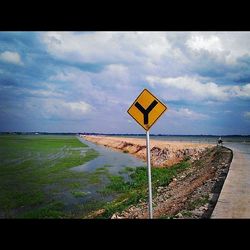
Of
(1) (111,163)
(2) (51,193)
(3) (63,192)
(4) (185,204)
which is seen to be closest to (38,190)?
(2) (51,193)

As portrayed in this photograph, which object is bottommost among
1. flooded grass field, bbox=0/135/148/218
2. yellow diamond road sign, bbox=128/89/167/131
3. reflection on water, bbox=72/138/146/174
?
flooded grass field, bbox=0/135/148/218

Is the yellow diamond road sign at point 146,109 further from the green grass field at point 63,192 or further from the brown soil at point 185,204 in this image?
the green grass field at point 63,192

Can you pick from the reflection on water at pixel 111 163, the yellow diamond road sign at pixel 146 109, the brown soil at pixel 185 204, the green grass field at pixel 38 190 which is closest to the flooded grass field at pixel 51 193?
the green grass field at pixel 38 190

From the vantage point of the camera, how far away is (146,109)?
7133mm

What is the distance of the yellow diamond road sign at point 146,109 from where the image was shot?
7.11 metres

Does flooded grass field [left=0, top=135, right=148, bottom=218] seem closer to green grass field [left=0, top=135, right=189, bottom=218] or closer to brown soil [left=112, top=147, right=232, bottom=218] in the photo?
green grass field [left=0, top=135, right=189, bottom=218]

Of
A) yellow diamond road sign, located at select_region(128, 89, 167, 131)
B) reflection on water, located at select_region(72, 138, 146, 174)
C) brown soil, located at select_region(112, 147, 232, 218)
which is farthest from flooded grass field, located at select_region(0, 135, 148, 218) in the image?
yellow diamond road sign, located at select_region(128, 89, 167, 131)

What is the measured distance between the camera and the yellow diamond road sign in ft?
23.3

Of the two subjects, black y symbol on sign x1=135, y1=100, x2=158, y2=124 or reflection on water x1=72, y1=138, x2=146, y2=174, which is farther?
reflection on water x1=72, y1=138, x2=146, y2=174

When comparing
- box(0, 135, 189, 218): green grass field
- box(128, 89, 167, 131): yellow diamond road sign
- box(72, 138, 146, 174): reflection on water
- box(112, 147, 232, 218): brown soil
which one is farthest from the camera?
box(72, 138, 146, 174): reflection on water

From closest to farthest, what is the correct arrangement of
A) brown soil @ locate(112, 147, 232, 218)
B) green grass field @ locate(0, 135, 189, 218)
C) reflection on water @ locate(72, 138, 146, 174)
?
brown soil @ locate(112, 147, 232, 218)
green grass field @ locate(0, 135, 189, 218)
reflection on water @ locate(72, 138, 146, 174)
